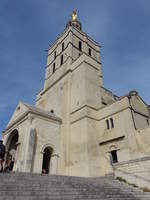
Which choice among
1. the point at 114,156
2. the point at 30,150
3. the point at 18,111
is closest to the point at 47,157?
the point at 30,150

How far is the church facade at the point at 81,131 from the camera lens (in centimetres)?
1451

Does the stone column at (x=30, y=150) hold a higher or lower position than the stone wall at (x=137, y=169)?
higher

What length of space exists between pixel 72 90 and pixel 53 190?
15.5m

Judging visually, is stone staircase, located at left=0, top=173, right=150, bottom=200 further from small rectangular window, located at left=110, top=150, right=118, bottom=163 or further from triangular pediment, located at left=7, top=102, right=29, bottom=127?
triangular pediment, located at left=7, top=102, right=29, bottom=127

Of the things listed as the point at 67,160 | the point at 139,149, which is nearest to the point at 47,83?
the point at 67,160

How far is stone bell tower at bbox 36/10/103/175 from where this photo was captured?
1723 cm

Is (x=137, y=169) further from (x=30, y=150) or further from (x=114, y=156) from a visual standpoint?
(x=30, y=150)

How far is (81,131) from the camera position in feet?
55.8

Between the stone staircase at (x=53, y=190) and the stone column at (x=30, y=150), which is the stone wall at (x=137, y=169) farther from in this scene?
the stone column at (x=30, y=150)

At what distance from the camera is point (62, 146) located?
60.3 ft

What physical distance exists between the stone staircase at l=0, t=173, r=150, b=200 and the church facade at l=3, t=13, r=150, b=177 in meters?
2.29

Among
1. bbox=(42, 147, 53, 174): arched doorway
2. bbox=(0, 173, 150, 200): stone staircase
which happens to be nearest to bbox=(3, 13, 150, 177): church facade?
bbox=(42, 147, 53, 174): arched doorway

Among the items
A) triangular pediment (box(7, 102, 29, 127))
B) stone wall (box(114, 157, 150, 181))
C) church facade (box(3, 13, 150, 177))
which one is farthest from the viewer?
triangular pediment (box(7, 102, 29, 127))

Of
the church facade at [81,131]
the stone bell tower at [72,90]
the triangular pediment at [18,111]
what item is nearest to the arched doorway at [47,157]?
the church facade at [81,131]
